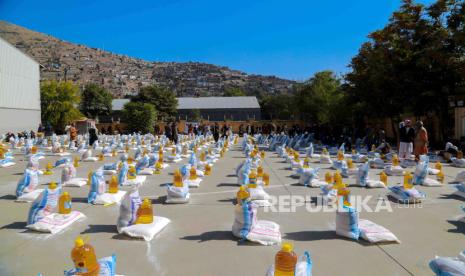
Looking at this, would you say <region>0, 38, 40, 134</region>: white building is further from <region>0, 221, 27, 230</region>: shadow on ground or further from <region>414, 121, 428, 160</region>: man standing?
<region>414, 121, 428, 160</region>: man standing

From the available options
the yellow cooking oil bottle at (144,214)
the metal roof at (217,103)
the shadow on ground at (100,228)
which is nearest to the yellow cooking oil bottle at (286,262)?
the yellow cooking oil bottle at (144,214)

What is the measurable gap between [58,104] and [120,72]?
125 metres

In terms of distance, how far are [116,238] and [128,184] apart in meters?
4.17

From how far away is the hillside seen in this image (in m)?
143

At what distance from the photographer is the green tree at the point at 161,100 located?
60.3 m

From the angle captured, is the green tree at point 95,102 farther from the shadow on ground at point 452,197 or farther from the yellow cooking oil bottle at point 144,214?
the yellow cooking oil bottle at point 144,214

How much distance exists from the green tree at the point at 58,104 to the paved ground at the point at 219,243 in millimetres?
41792

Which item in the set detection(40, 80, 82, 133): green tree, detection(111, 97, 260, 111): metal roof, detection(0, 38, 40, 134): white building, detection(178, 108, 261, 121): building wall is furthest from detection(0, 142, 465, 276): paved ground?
detection(111, 97, 260, 111): metal roof

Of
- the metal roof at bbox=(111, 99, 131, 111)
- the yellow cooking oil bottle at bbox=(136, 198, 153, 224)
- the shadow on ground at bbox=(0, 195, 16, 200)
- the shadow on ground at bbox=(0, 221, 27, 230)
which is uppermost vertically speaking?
the metal roof at bbox=(111, 99, 131, 111)

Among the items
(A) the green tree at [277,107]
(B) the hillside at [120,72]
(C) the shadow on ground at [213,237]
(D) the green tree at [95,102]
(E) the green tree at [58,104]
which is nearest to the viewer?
(C) the shadow on ground at [213,237]

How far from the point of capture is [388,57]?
22.9 metres

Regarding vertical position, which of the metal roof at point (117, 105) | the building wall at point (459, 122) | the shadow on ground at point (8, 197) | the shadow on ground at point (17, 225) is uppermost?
the metal roof at point (117, 105)

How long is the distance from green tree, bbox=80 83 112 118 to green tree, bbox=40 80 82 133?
19.6 metres

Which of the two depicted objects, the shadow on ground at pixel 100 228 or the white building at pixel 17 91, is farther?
the white building at pixel 17 91
